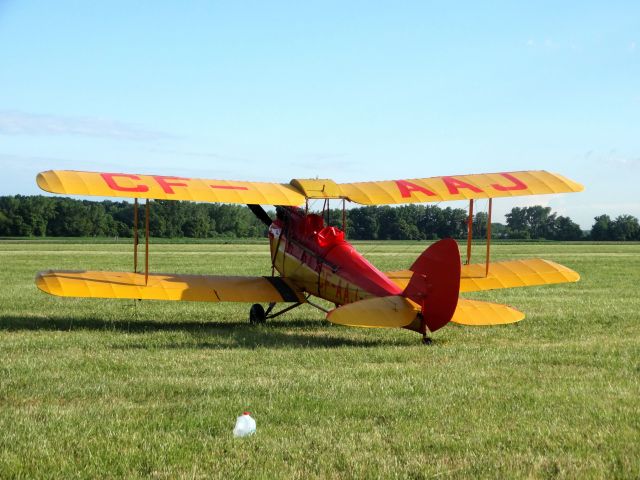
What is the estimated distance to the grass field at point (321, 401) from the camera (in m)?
4.75

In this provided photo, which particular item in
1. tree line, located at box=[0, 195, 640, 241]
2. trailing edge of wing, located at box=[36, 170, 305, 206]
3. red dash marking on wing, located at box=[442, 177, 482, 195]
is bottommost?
tree line, located at box=[0, 195, 640, 241]

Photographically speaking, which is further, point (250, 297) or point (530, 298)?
point (530, 298)

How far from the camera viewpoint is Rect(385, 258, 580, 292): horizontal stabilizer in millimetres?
12180

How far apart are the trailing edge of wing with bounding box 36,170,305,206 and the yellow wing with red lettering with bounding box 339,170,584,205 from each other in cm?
109

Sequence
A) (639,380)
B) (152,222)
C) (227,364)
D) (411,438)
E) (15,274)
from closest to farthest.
→ (411,438)
(639,380)
(227,364)
(15,274)
(152,222)

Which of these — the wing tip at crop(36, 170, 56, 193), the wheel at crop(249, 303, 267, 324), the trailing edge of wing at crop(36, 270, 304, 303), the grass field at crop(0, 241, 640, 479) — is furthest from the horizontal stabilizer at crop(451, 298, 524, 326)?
the wing tip at crop(36, 170, 56, 193)

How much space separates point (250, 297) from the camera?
11.9 meters

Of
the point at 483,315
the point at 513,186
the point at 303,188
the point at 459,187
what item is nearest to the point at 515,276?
the point at 513,186

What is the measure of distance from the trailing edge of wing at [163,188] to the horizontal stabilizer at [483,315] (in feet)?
9.28

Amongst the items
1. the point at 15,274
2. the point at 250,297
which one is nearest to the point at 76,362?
the point at 250,297

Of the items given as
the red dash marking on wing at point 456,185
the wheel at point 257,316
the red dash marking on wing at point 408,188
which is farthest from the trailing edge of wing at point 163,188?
the red dash marking on wing at point 456,185

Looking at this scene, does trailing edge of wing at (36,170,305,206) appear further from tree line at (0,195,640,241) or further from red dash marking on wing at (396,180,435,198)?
tree line at (0,195,640,241)

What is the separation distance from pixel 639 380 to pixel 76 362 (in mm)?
5628

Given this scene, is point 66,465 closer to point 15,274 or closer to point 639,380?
point 639,380
